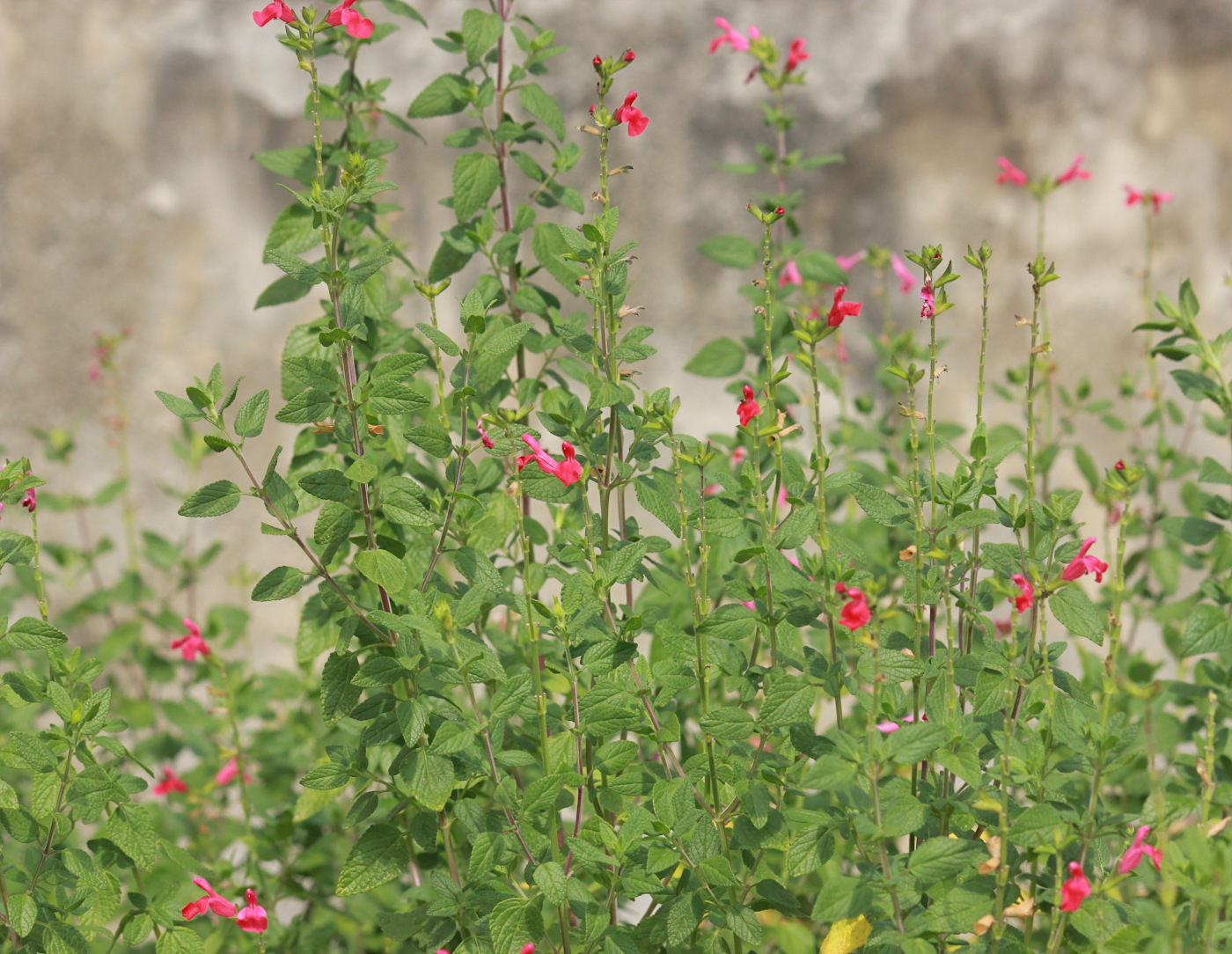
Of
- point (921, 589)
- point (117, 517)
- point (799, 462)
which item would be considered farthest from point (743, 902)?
point (117, 517)

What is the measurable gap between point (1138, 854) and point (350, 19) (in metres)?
1.17

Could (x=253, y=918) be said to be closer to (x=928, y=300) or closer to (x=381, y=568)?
(x=381, y=568)

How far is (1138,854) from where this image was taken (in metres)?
0.94

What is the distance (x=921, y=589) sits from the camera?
1033 mm

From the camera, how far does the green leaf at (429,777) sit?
3.26ft

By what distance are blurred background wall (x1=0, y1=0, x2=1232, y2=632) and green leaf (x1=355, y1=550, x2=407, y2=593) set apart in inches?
74.2

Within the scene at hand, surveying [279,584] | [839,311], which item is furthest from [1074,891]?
[279,584]

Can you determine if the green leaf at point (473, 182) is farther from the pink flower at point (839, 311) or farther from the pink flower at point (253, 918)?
the pink flower at point (253, 918)

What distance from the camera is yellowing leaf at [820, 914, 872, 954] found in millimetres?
1046

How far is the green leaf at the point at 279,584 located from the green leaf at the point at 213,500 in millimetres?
88

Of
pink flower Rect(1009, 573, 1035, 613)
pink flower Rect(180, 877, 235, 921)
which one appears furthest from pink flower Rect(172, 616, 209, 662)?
pink flower Rect(1009, 573, 1035, 613)

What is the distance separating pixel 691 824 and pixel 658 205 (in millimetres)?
2109

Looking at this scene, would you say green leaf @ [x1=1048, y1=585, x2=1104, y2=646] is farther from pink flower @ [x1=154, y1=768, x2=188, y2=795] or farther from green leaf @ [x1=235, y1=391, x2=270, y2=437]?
pink flower @ [x1=154, y1=768, x2=188, y2=795]

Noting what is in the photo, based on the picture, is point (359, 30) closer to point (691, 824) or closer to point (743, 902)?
point (691, 824)
